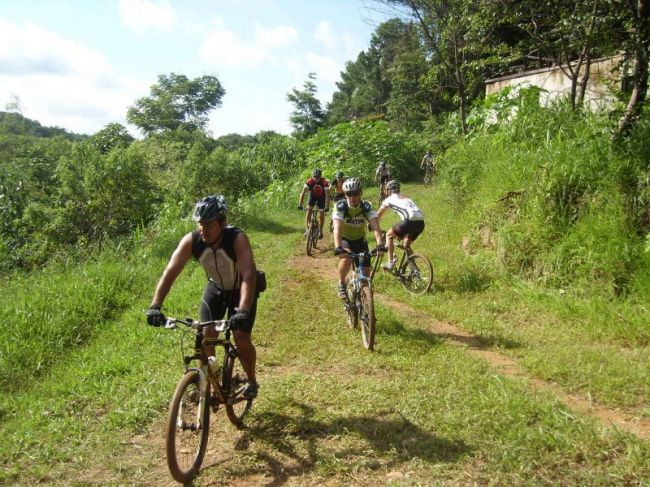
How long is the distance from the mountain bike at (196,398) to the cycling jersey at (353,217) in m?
3.18

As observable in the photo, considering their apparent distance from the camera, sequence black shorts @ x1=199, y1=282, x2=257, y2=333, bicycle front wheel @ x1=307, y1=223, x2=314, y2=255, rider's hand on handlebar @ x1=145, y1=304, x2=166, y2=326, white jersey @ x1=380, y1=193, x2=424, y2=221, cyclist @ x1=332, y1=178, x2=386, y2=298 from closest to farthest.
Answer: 1. rider's hand on handlebar @ x1=145, y1=304, x2=166, y2=326
2. black shorts @ x1=199, y1=282, x2=257, y2=333
3. cyclist @ x1=332, y1=178, x2=386, y2=298
4. white jersey @ x1=380, y1=193, x2=424, y2=221
5. bicycle front wheel @ x1=307, y1=223, x2=314, y2=255

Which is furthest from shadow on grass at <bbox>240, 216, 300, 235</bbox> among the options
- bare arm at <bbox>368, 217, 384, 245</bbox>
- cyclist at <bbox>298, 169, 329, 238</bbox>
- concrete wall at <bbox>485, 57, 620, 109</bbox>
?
bare arm at <bbox>368, 217, 384, 245</bbox>

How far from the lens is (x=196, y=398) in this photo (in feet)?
12.0

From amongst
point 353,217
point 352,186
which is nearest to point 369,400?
point 353,217

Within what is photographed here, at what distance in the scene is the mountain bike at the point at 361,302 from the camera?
19.0 ft

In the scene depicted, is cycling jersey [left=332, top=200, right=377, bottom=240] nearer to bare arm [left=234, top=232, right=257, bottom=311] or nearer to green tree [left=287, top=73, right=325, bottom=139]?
bare arm [left=234, top=232, right=257, bottom=311]

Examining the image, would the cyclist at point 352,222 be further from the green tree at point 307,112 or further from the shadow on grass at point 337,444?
the green tree at point 307,112

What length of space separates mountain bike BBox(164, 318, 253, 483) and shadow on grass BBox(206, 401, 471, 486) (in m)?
0.44

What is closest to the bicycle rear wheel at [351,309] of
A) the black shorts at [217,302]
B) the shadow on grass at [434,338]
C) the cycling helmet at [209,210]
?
the shadow on grass at [434,338]

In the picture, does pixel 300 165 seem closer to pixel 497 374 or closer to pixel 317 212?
pixel 317 212

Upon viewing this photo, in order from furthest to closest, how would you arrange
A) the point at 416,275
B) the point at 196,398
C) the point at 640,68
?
the point at 416,275
the point at 640,68
the point at 196,398

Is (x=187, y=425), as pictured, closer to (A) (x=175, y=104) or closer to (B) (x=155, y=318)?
(B) (x=155, y=318)

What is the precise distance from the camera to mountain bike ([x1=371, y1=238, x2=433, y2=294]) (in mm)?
8047

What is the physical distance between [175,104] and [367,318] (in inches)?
1883
